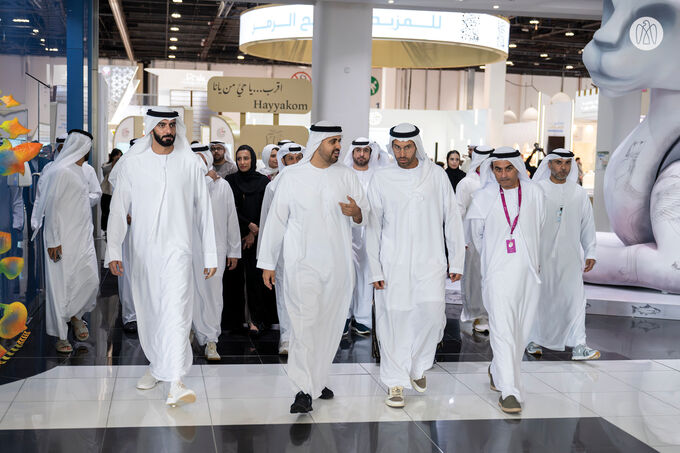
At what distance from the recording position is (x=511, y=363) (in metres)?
4.18

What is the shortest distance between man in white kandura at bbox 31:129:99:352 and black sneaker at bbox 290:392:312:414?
6.36ft

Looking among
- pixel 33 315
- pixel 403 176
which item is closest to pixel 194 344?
pixel 33 315

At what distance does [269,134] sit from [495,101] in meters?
11.1

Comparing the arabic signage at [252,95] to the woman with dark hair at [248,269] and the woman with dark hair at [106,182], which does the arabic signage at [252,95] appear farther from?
the woman with dark hair at [248,269]

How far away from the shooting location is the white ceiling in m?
8.87

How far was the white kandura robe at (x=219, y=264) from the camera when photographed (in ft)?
17.1

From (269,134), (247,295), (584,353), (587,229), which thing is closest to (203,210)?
(247,295)

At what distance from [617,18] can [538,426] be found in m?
4.60

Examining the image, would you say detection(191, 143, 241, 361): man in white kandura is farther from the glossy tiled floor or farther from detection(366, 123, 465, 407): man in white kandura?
detection(366, 123, 465, 407): man in white kandura

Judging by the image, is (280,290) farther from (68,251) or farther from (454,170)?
(454,170)

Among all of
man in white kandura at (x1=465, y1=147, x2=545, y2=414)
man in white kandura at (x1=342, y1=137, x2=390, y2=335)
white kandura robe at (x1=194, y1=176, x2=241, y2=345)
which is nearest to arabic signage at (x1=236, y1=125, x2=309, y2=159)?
man in white kandura at (x1=342, y1=137, x2=390, y2=335)

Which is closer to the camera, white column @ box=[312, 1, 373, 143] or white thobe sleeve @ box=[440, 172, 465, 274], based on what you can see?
white thobe sleeve @ box=[440, 172, 465, 274]

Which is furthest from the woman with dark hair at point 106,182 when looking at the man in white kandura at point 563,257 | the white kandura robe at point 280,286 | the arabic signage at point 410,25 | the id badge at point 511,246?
the id badge at point 511,246

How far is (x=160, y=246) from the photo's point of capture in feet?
13.8
